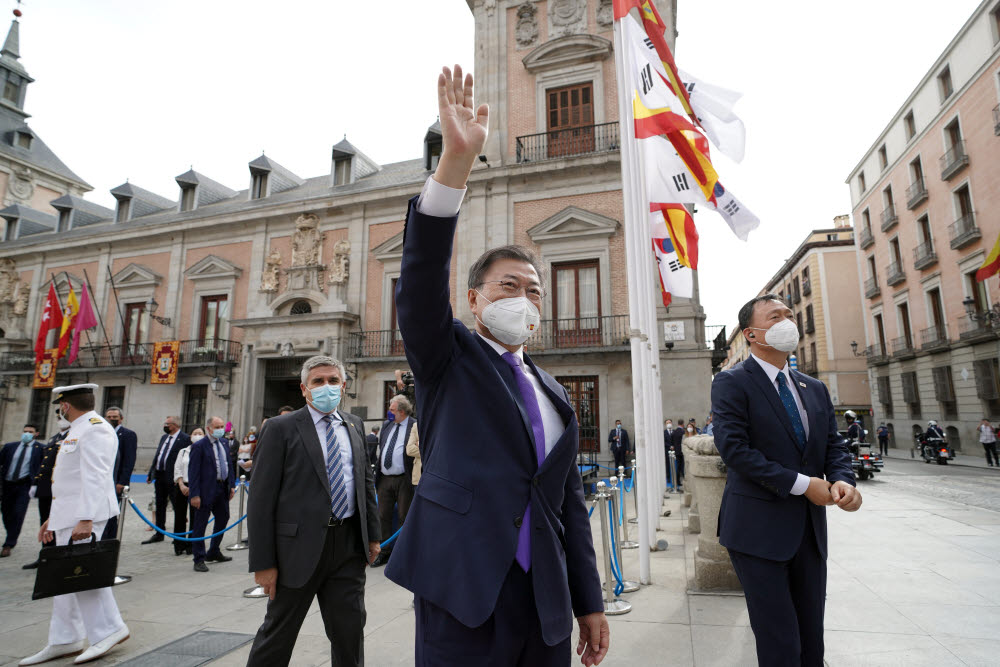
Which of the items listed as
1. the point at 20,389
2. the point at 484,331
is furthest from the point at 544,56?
the point at 20,389

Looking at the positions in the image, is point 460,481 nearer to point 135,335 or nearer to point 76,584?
point 76,584

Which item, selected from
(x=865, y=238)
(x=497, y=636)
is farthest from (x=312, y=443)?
(x=865, y=238)

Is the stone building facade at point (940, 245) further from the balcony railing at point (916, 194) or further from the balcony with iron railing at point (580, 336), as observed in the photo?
the balcony with iron railing at point (580, 336)

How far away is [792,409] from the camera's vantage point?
267 centimetres

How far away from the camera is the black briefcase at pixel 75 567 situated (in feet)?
11.5

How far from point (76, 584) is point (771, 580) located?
173 inches

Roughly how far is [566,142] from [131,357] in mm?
18671

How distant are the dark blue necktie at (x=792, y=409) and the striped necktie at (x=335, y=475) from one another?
2506 mm

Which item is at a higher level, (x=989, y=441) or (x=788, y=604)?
(x=788, y=604)

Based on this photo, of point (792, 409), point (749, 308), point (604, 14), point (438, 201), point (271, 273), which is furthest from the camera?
point (271, 273)

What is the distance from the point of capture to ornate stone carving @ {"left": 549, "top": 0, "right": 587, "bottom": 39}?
17312 millimetres

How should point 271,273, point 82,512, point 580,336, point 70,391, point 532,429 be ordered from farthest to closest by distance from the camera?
point 271,273 → point 580,336 → point 70,391 → point 82,512 → point 532,429

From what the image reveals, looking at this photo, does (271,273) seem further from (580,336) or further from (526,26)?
(526,26)

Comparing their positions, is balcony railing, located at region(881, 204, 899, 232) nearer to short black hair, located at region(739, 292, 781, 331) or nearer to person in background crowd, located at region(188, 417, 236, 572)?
short black hair, located at region(739, 292, 781, 331)
